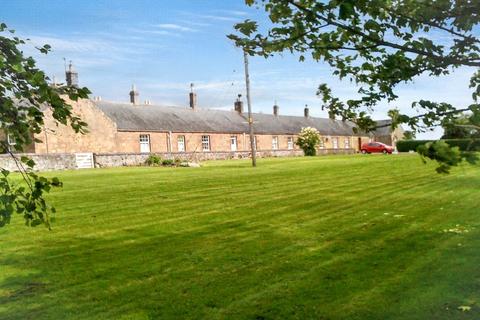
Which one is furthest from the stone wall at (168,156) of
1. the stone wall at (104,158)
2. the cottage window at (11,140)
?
the cottage window at (11,140)

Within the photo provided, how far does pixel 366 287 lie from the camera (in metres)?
5.63

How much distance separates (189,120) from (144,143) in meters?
8.72

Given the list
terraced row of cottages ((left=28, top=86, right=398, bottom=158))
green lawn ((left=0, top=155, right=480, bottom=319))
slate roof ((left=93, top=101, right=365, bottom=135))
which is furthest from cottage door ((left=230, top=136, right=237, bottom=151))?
green lawn ((left=0, top=155, right=480, bottom=319))

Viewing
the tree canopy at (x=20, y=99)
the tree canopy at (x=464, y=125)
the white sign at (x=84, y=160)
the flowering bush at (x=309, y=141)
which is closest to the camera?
the tree canopy at (x=464, y=125)

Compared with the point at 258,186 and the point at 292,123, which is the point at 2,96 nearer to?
the point at 258,186

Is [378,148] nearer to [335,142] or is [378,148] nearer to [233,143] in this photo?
[335,142]

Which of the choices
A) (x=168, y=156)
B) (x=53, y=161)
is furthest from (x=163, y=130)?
(x=53, y=161)

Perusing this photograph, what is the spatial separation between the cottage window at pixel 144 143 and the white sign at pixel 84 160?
40.3 ft

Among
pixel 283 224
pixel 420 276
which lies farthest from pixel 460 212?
pixel 420 276

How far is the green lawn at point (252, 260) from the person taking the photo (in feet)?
17.1

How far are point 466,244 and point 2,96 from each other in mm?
6827

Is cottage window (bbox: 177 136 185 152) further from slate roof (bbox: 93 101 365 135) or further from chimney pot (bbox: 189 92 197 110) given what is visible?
chimney pot (bbox: 189 92 197 110)

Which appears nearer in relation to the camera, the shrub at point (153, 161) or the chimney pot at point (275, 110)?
the shrub at point (153, 161)

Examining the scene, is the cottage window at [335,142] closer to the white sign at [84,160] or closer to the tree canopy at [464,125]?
the white sign at [84,160]
